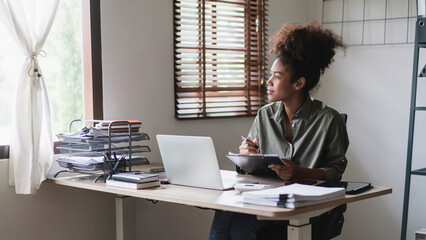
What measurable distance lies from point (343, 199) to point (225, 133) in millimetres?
1700

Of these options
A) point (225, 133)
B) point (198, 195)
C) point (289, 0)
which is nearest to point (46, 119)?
point (198, 195)

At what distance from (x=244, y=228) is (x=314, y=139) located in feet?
1.88

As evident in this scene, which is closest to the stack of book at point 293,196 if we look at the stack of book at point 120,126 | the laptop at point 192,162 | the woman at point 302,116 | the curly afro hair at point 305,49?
the laptop at point 192,162

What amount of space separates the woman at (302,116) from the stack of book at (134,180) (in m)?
0.46

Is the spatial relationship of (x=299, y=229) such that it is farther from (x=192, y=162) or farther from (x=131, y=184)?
(x=131, y=184)

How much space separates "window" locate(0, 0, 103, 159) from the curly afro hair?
0.97m

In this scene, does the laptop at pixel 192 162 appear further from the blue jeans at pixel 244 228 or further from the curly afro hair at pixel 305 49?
the curly afro hair at pixel 305 49

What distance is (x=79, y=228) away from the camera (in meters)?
2.98

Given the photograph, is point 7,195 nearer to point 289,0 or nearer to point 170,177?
point 170,177

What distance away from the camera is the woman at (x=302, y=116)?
2.54 meters

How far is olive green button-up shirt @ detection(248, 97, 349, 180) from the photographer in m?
2.54

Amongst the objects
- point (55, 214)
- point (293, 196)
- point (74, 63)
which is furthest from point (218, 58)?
point (293, 196)

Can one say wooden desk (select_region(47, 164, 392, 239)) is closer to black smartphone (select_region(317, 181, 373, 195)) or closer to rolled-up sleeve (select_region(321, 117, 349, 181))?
black smartphone (select_region(317, 181, 373, 195))

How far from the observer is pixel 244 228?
225cm
